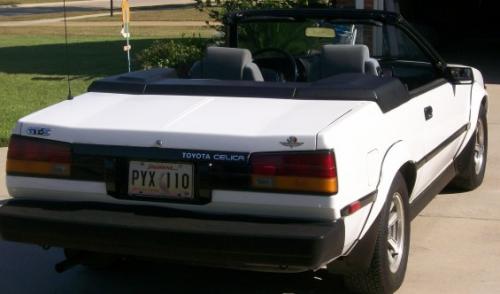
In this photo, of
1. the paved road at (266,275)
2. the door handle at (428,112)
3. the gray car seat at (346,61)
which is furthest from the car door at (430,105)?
the paved road at (266,275)

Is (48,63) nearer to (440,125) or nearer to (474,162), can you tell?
(474,162)

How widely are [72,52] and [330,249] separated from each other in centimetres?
1820

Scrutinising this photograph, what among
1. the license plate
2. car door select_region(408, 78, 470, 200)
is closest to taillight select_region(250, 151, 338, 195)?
the license plate

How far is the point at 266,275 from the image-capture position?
507cm

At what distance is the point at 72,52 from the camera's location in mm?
21172

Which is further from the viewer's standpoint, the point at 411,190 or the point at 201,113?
the point at 411,190

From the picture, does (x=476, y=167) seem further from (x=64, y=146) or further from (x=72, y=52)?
(x=72, y=52)

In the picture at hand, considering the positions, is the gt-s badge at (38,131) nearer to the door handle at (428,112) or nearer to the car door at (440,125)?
the car door at (440,125)

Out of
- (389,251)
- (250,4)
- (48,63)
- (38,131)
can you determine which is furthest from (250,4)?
(38,131)

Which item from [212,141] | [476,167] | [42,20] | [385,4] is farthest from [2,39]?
[212,141]

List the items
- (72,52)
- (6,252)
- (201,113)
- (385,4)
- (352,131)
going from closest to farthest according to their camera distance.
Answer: (352,131) → (201,113) → (6,252) → (385,4) → (72,52)

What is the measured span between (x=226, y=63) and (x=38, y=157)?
1467 millimetres

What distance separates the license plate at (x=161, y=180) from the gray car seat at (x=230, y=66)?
4.33ft

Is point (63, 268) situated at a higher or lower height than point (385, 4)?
lower
